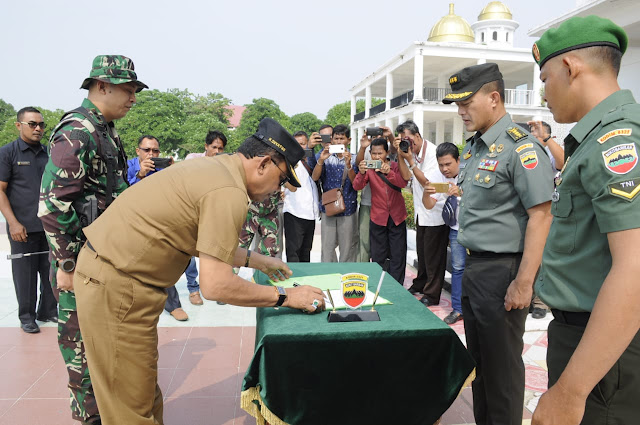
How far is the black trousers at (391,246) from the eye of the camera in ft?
16.0

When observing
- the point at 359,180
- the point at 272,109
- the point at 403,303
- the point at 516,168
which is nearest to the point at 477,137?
the point at 516,168

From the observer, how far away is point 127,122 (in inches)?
1683

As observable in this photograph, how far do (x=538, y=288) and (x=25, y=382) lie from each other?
10.8ft

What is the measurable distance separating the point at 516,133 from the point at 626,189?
A: 1.10m

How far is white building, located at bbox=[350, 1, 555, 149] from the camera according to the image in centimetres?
2534

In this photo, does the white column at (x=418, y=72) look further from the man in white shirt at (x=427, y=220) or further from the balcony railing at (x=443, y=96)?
the man in white shirt at (x=427, y=220)

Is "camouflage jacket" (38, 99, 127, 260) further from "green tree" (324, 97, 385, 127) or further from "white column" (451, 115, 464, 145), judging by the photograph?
"green tree" (324, 97, 385, 127)

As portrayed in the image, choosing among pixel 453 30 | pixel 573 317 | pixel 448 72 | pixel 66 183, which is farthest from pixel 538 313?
pixel 453 30

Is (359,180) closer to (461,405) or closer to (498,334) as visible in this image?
(461,405)

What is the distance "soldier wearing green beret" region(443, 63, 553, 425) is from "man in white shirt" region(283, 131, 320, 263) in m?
3.11

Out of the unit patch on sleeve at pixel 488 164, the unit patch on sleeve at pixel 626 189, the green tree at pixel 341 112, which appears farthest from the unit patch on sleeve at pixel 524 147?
the green tree at pixel 341 112

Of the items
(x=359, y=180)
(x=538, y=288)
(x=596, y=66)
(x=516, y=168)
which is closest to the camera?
(x=596, y=66)

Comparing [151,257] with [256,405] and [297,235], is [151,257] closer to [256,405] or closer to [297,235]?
[256,405]

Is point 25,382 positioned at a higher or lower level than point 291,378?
lower
